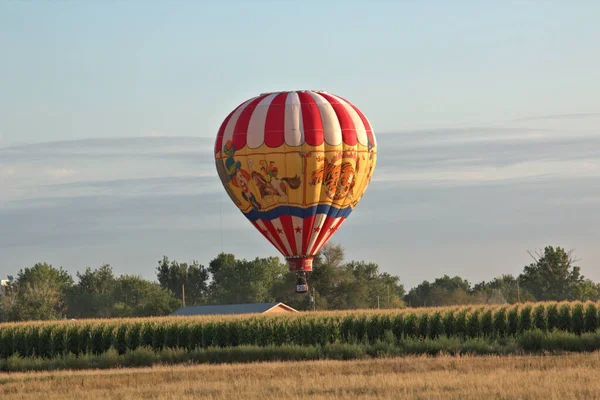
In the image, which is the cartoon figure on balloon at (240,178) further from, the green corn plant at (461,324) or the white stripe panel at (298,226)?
the green corn plant at (461,324)

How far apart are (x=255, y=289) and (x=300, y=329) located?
247 feet

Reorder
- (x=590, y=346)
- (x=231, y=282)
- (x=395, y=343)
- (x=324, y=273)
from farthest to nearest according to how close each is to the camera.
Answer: (x=231, y=282) < (x=324, y=273) < (x=395, y=343) < (x=590, y=346)

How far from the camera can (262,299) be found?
411 feet

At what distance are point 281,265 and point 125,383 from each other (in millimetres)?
100297

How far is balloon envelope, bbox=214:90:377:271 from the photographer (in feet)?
163

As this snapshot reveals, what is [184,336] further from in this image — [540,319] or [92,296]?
[92,296]

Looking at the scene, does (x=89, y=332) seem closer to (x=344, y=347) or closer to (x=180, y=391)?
(x=344, y=347)

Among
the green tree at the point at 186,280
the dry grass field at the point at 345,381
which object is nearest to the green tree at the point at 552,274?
the green tree at the point at 186,280

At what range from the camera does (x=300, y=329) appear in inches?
2101

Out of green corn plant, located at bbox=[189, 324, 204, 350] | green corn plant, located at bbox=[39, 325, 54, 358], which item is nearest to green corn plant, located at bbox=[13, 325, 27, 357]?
green corn plant, located at bbox=[39, 325, 54, 358]

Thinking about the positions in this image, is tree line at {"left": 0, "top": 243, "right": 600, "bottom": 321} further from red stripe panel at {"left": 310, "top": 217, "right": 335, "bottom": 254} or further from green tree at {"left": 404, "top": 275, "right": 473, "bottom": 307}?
red stripe panel at {"left": 310, "top": 217, "right": 335, "bottom": 254}

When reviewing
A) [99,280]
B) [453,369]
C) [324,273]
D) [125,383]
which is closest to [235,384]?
[125,383]

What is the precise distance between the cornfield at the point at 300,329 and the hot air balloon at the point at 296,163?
2.85m

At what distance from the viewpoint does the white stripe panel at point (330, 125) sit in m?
49.8
